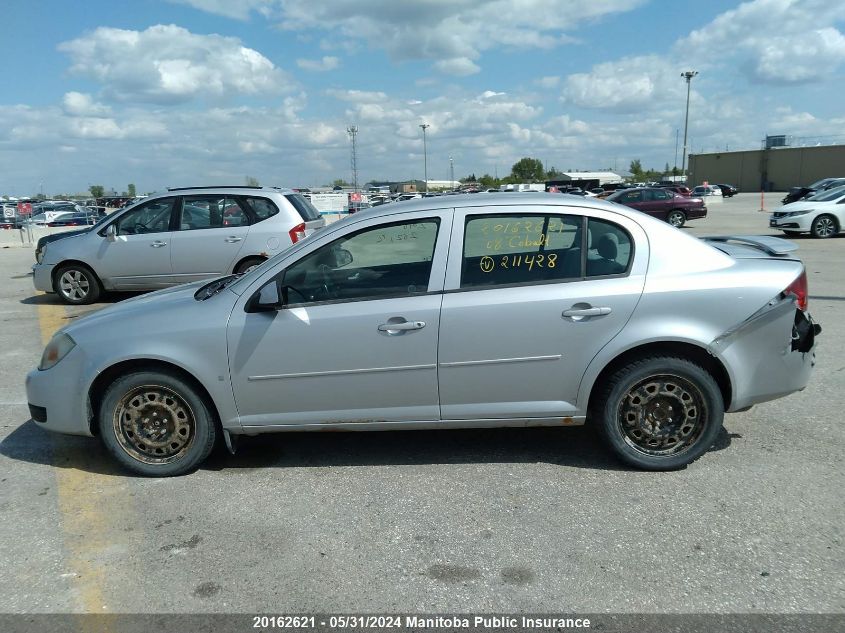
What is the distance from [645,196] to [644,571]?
2348 cm

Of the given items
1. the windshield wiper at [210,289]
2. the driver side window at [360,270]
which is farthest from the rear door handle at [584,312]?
the windshield wiper at [210,289]

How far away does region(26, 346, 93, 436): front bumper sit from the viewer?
13.3 feet

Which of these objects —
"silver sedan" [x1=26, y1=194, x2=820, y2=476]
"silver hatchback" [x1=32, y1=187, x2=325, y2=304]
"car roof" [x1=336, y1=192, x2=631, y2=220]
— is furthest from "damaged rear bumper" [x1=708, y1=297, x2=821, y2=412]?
"silver hatchback" [x1=32, y1=187, x2=325, y2=304]

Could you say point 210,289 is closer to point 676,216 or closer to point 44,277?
point 44,277

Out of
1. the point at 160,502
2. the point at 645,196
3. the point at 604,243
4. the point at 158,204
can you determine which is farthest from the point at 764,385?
the point at 645,196

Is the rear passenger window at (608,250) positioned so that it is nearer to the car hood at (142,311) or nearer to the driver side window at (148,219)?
the car hood at (142,311)

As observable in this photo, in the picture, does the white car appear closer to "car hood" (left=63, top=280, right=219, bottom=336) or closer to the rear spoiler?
the rear spoiler

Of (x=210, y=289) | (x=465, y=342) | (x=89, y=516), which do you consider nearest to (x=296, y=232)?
(x=210, y=289)

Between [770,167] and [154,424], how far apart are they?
8740 centimetres

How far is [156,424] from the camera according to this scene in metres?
4.09

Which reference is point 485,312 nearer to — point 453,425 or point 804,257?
point 453,425

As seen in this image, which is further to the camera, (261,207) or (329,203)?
(329,203)

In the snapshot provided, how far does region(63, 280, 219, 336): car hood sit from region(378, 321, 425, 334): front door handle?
3.06 feet

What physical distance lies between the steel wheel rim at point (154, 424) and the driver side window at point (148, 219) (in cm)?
644
